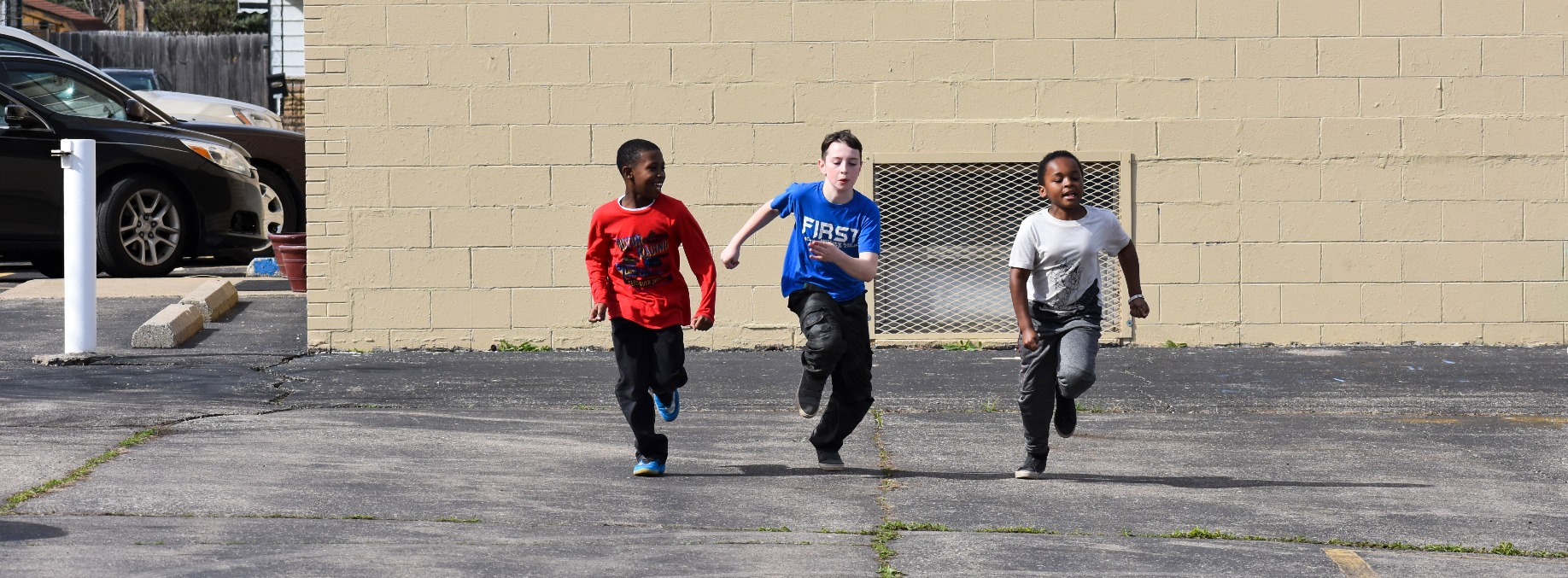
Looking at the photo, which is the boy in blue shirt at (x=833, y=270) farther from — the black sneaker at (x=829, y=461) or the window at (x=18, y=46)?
the window at (x=18, y=46)

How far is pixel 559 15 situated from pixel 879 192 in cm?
219

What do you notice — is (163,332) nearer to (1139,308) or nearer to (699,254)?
(699,254)

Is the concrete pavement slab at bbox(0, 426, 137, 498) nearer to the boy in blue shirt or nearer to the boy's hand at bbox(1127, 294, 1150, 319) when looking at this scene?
the boy in blue shirt

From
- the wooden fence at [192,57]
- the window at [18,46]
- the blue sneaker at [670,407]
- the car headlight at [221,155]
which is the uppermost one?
the wooden fence at [192,57]

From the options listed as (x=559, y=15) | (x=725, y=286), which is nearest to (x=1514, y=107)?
(x=725, y=286)

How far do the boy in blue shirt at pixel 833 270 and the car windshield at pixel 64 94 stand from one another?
8.74 m

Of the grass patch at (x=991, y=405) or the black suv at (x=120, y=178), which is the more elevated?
the black suv at (x=120, y=178)

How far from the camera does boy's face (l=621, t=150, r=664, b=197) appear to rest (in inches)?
245

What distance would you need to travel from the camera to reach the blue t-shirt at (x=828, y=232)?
6324 millimetres

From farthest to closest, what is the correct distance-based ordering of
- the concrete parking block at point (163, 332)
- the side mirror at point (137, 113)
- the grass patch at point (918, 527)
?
1. the side mirror at point (137, 113)
2. the concrete parking block at point (163, 332)
3. the grass patch at point (918, 527)

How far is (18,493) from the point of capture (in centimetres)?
555

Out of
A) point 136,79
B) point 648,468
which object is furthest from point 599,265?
point 136,79

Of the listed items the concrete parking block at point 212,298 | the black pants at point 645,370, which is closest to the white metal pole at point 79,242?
the concrete parking block at point 212,298

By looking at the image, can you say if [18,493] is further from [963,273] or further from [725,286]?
[963,273]
